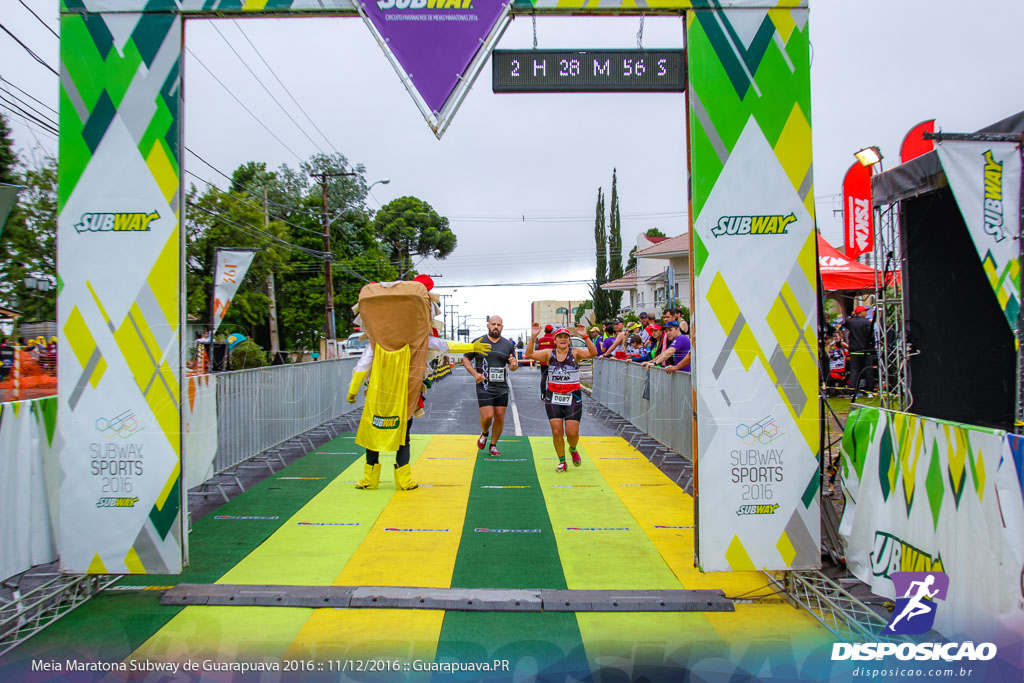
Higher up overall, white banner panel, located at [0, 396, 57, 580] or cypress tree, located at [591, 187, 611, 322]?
cypress tree, located at [591, 187, 611, 322]

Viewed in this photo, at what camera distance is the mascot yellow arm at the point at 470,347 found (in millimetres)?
9141

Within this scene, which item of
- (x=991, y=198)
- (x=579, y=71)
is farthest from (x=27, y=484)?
(x=991, y=198)

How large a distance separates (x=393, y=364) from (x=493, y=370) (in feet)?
7.82

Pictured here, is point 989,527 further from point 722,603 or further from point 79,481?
point 79,481

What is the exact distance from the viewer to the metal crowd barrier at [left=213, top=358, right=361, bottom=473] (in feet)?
25.1

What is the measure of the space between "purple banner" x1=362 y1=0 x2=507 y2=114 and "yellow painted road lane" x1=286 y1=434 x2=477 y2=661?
368 centimetres

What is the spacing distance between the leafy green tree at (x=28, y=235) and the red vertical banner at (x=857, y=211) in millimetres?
23078

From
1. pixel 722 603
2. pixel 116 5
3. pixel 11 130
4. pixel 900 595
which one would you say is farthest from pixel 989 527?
pixel 11 130

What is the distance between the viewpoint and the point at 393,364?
7035mm

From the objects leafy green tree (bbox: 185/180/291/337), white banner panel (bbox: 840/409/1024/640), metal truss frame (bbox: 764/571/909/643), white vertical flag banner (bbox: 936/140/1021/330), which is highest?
leafy green tree (bbox: 185/180/291/337)

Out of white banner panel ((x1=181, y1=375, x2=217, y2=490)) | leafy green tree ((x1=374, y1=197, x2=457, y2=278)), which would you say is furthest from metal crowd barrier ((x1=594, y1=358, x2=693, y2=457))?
leafy green tree ((x1=374, y1=197, x2=457, y2=278))

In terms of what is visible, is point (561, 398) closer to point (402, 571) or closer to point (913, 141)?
point (402, 571)

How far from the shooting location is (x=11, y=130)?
21531 millimetres

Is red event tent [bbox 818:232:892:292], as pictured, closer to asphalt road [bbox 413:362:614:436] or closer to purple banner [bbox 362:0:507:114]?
asphalt road [bbox 413:362:614:436]
